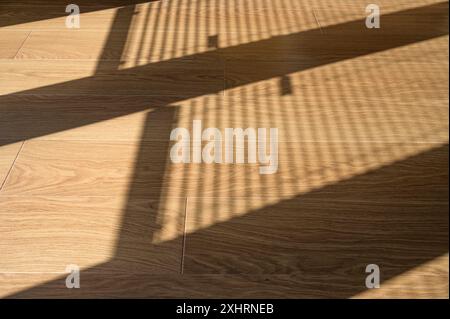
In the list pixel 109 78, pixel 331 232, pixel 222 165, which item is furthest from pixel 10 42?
pixel 331 232

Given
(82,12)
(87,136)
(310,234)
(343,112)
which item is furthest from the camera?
(82,12)

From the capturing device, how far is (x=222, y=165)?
1392mm

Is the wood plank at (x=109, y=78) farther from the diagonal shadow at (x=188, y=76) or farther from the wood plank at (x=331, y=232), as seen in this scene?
the wood plank at (x=331, y=232)

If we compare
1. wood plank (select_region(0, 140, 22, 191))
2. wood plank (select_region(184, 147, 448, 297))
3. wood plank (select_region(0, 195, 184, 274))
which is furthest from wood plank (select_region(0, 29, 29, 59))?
wood plank (select_region(184, 147, 448, 297))

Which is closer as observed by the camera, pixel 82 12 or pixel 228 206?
pixel 228 206

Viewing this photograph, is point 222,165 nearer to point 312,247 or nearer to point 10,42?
point 312,247

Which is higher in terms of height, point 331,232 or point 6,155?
point 6,155

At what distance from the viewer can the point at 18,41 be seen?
1997 millimetres

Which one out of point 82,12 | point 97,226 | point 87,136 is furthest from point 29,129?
point 82,12

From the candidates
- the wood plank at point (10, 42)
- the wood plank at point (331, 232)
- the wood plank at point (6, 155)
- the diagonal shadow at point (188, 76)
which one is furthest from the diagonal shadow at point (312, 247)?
the wood plank at point (10, 42)

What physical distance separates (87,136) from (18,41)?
2.28 ft

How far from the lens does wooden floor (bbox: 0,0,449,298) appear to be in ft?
3.64

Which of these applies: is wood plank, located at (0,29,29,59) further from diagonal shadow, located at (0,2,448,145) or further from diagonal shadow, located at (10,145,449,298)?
diagonal shadow, located at (10,145,449,298)
